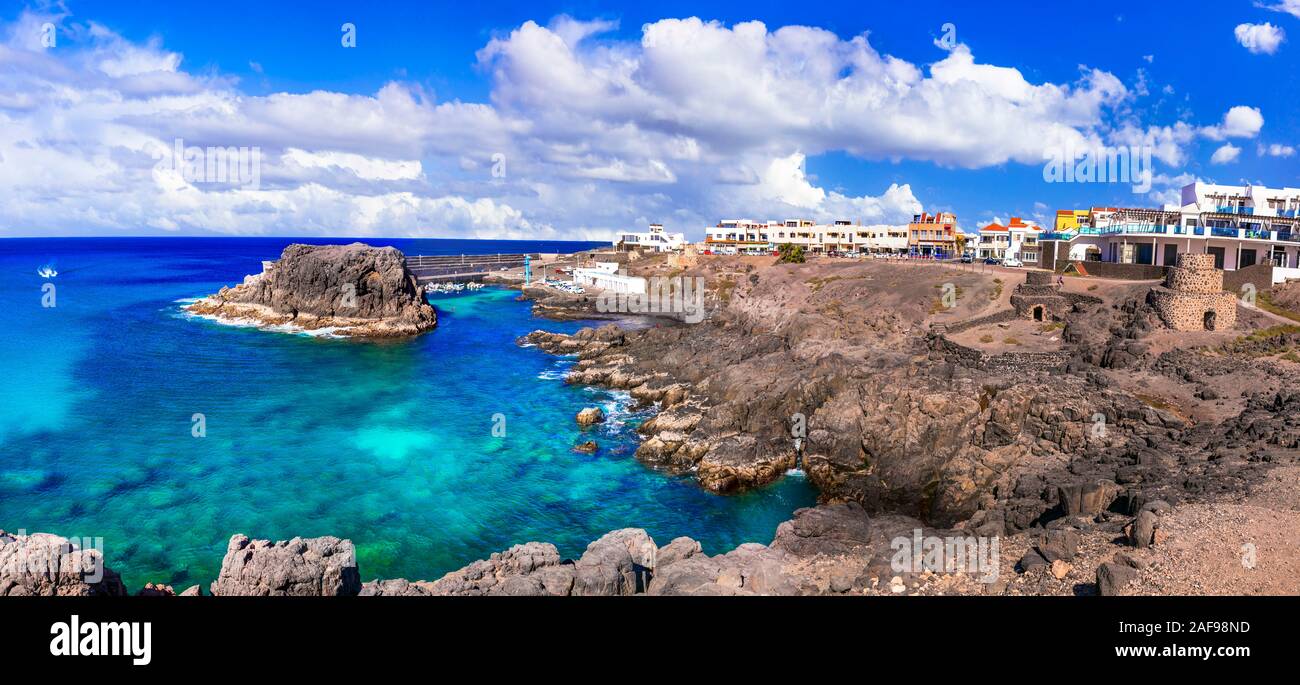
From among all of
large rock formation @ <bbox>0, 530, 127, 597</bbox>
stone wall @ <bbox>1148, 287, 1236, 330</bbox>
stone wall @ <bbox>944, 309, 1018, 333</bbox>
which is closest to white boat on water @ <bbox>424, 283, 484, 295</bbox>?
stone wall @ <bbox>944, 309, 1018, 333</bbox>

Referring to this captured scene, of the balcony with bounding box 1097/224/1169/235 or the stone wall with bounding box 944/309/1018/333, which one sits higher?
the balcony with bounding box 1097/224/1169/235

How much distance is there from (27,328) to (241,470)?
62805 millimetres

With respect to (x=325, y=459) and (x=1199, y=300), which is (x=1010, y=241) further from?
(x=325, y=459)

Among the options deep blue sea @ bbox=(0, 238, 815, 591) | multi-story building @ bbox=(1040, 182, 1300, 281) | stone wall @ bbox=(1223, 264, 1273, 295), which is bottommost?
deep blue sea @ bbox=(0, 238, 815, 591)

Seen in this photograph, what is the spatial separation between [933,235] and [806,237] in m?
22.4

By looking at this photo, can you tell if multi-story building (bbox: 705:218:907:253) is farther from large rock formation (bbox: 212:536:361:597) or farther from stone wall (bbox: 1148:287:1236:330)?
large rock formation (bbox: 212:536:361:597)

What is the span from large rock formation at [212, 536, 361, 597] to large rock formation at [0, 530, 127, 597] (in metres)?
2.67

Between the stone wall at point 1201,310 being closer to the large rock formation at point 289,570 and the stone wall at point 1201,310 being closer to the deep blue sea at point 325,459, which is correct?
the deep blue sea at point 325,459

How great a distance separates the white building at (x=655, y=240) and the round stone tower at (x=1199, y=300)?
105562 mm

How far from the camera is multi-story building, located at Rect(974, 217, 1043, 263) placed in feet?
258

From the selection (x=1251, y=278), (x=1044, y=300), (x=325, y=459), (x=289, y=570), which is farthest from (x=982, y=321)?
(x=289, y=570)

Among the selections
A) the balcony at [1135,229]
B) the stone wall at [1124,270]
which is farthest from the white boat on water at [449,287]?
the balcony at [1135,229]
